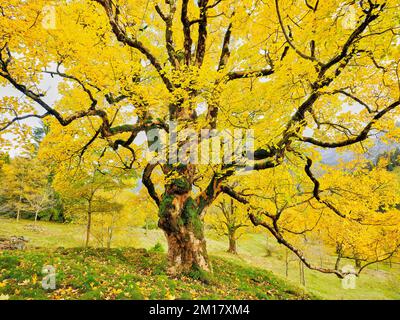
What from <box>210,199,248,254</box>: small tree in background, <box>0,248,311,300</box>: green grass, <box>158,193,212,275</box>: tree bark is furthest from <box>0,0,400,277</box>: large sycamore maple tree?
<box>210,199,248,254</box>: small tree in background

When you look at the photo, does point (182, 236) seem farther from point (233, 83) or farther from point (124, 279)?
point (233, 83)

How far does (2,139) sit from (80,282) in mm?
6188

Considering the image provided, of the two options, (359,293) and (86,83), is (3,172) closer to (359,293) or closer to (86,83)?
(86,83)

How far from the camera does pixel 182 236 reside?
884 centimetres

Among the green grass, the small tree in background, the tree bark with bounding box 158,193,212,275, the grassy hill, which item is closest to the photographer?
the green grass

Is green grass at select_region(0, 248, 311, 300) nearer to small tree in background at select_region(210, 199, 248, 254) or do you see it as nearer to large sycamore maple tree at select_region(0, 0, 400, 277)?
large sycamore maple tree at select_region(0, 0, 400, 277)

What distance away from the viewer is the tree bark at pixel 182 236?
8.71 m

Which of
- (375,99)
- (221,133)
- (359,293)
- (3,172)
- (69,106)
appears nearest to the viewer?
(221,133)

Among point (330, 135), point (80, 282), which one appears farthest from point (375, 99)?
point (80, 282)

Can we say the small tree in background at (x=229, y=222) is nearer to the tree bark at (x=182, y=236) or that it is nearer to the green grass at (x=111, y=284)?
the green grass at (x=111, y=284)

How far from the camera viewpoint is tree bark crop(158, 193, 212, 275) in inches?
343

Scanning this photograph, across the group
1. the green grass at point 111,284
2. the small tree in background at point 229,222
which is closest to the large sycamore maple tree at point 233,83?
the green grass at point 111,284

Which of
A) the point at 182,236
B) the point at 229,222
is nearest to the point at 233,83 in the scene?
the point at 182,236
